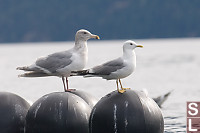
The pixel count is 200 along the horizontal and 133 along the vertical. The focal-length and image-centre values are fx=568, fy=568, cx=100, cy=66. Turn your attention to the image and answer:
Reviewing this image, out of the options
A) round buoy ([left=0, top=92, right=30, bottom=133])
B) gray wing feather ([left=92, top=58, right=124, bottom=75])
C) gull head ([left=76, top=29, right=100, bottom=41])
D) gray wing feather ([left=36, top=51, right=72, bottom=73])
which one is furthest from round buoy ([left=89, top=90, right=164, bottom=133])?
gull head ([left=76, top=29, right=100, bottom=41])

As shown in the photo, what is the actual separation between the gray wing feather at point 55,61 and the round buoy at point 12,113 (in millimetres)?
1070

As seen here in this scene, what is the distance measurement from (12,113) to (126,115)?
9.49ft

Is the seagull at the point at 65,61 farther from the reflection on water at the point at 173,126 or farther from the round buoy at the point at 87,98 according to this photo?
the reflection on water at the point at 173,126

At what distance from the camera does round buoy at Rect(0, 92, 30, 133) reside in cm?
1348

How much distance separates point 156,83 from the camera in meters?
42.2

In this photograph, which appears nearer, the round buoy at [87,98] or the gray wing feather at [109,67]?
the gray wing feather at [109,67]

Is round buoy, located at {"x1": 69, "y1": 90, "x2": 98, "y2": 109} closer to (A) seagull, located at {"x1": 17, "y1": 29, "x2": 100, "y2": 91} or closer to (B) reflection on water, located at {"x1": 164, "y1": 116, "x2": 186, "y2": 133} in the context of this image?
(A) seagull, located at {"x1": 17, "y1": 29, "x2": 100, "y2": 91}

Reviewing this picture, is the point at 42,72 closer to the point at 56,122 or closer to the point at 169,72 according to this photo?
the point at 56,122

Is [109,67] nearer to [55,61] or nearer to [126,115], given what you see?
[126,115]

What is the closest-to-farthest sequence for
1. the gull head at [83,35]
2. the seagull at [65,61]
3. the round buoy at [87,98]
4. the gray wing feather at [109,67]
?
the gray wing feather at [109,67], the seagull at [65,61], the gull head at [83,35], the round buoy at [87,98]

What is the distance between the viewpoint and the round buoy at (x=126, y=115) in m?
12.5

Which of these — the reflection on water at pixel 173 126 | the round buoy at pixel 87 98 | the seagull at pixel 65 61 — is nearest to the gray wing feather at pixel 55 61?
the seagull at pixel 65 61

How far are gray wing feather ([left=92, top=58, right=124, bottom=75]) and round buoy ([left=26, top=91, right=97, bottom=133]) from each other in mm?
811

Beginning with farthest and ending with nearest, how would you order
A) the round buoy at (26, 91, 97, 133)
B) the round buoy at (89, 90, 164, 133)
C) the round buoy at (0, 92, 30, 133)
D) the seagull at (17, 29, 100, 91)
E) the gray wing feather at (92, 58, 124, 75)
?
the seagull at (17, 29, 100, 91)
the round buoy at (0, 92, 30, 133)
the gray wing feather at (92, 58, 124, 75)
the round buoy at (26, 91, 97, 133)
the round buoy at (89, 90, 164, 133)
